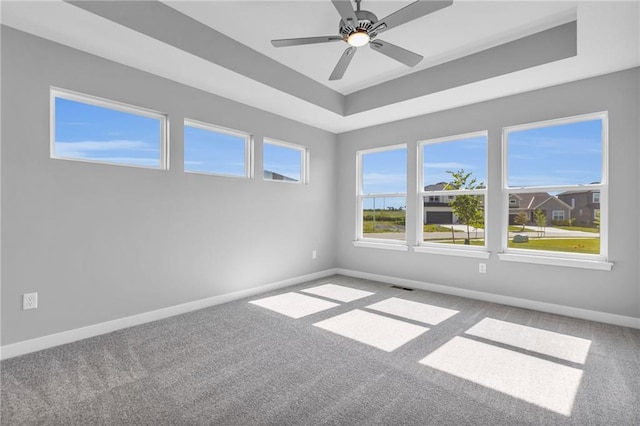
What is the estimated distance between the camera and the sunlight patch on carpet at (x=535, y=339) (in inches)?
98.4

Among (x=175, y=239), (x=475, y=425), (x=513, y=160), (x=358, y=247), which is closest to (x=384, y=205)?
(x=358, y=247)

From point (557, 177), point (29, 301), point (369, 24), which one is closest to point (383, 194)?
point (557, 177)

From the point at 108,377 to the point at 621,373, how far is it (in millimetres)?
3603

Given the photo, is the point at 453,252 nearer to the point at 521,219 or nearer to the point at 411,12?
the point at 521,219

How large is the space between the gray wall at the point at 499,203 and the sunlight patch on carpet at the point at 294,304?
151cm

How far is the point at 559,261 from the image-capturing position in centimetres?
340

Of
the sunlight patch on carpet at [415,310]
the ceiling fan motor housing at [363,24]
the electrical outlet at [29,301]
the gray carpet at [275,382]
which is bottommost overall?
the gray carpet at [275,382]

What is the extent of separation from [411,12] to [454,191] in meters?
2.73

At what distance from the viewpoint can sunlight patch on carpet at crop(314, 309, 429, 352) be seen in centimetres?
271

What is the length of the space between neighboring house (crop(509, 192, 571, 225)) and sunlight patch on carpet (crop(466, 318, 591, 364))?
4.44 feet

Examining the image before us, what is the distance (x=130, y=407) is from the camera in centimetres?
180

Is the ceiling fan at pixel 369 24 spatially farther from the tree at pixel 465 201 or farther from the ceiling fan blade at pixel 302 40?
the tree at pixel 465 201

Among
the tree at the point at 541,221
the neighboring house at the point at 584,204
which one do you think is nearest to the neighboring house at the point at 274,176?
the tree at the point at 541,221

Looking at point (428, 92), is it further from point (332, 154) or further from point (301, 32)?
point (332, 154)
